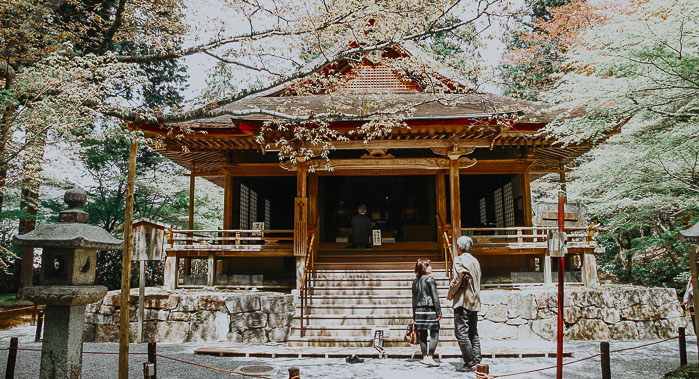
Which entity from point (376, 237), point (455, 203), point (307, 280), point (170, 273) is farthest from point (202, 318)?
point (455, 203)

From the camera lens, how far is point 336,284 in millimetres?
9555

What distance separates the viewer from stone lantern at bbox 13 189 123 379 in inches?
172

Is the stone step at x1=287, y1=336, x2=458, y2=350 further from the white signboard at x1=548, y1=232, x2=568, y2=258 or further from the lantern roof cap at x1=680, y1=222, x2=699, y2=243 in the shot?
the lantern roof cap at x1=680, y1=222, x2=699, y2=243

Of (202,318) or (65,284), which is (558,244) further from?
(202,318)

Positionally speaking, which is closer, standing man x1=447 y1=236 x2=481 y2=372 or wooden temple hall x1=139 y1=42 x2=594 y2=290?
standing man x1=447 y1=236 x2=481 y2=372

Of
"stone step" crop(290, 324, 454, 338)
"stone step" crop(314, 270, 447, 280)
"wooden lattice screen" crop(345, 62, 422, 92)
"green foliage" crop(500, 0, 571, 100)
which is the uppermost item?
"green foliage" crop(500, 0, 571, 100)

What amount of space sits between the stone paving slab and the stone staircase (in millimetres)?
216

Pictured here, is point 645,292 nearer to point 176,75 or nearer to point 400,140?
point 400,140

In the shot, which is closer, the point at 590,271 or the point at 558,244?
the point at 558,244

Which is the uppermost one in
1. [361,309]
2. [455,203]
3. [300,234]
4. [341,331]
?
[455,203]

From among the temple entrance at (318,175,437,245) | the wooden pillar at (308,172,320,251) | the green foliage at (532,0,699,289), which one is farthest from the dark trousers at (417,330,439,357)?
the temple entrance at (318,175,437,245)

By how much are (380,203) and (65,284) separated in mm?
11134

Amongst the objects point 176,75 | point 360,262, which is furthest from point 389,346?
point 176,75

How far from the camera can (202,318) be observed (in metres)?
8.78
